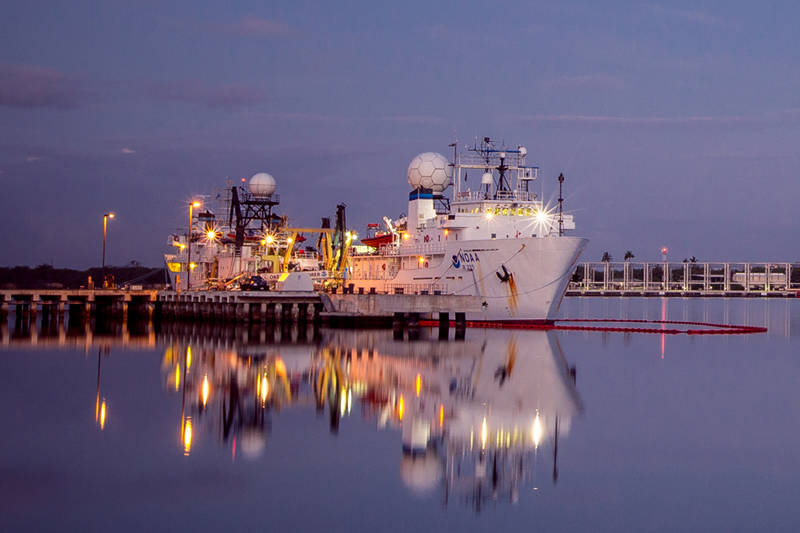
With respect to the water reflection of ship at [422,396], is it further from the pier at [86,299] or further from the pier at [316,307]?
the pier at [86,299]

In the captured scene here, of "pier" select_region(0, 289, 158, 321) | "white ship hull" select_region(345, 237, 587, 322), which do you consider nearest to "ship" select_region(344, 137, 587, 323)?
"white ship hull" select_region(345, 237, 587, 322)

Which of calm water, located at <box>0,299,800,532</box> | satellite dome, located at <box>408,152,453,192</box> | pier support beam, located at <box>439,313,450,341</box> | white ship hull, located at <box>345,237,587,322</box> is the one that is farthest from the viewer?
satellite dome, located at <box>408,152,453,192</box>

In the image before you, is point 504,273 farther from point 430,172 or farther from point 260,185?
point 260,185

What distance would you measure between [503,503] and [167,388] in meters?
17.1

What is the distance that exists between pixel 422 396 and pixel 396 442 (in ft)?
21.3

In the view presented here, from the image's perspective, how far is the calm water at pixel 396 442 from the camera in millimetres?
17078

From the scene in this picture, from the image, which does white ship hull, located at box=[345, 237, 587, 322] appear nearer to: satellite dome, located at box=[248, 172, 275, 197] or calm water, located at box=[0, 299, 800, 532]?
calm water, located at box=[0, 299, 800, 532]

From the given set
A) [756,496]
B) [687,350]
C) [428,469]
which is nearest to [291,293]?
[687,350]

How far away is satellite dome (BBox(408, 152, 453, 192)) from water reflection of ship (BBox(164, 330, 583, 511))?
1783cm

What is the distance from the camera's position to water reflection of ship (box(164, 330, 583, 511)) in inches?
810

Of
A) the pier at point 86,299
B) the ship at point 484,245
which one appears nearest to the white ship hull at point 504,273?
the ship at point 484,245

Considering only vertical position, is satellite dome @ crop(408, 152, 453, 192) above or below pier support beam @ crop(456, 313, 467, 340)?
above

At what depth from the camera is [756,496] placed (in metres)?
18.4

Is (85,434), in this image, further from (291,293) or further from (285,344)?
(291,293)
